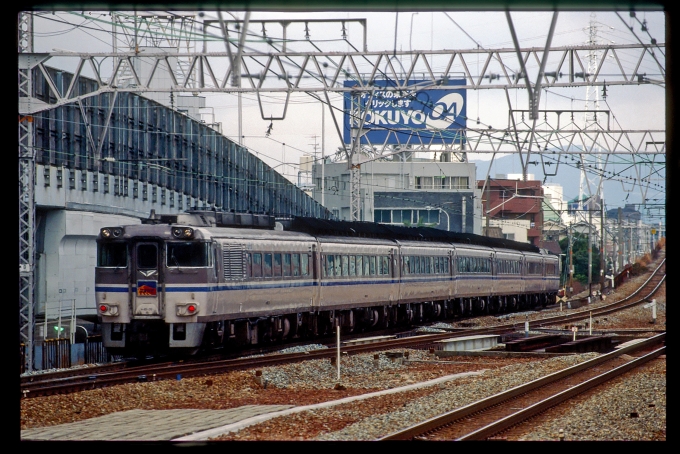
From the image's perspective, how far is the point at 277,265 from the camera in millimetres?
21125

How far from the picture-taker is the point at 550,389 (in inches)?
571

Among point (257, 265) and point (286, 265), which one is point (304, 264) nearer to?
point (286, 265)

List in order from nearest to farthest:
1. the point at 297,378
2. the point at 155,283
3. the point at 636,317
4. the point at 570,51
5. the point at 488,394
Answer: the point at 488,394, the point at 297,378, the point at 155,283, the point at 570,51, the point at 636,317

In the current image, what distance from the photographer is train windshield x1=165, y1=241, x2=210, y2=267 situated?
1822 cm

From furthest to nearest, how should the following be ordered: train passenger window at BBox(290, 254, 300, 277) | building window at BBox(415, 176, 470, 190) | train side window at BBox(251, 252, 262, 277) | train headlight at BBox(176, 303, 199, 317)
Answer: building window at BBox(415, 176, 470, 190), train passenger window at BBox(290, 254, 300, 277), train side window at BBox(251, 252, 262, 277), train headlight at BBox(176, 303, 199, 317)

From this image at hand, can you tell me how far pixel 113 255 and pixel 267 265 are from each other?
3.47 m

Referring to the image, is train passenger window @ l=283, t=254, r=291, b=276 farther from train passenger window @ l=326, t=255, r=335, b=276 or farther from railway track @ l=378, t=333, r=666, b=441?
railway track @ l=378, t=333, r=666, b=441

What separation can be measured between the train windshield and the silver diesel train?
2 centimetres

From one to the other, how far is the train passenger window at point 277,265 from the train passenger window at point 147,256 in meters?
3.30

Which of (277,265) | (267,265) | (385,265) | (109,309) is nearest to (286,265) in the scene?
(277,265)

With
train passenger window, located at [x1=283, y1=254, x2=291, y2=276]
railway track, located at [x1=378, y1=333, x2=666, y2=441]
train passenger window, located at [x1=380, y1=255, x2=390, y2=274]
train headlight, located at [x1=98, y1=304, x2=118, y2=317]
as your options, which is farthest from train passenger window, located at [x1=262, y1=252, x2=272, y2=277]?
train passenger window, located at [x1=380, y1=255, x2=390, y2=274]
